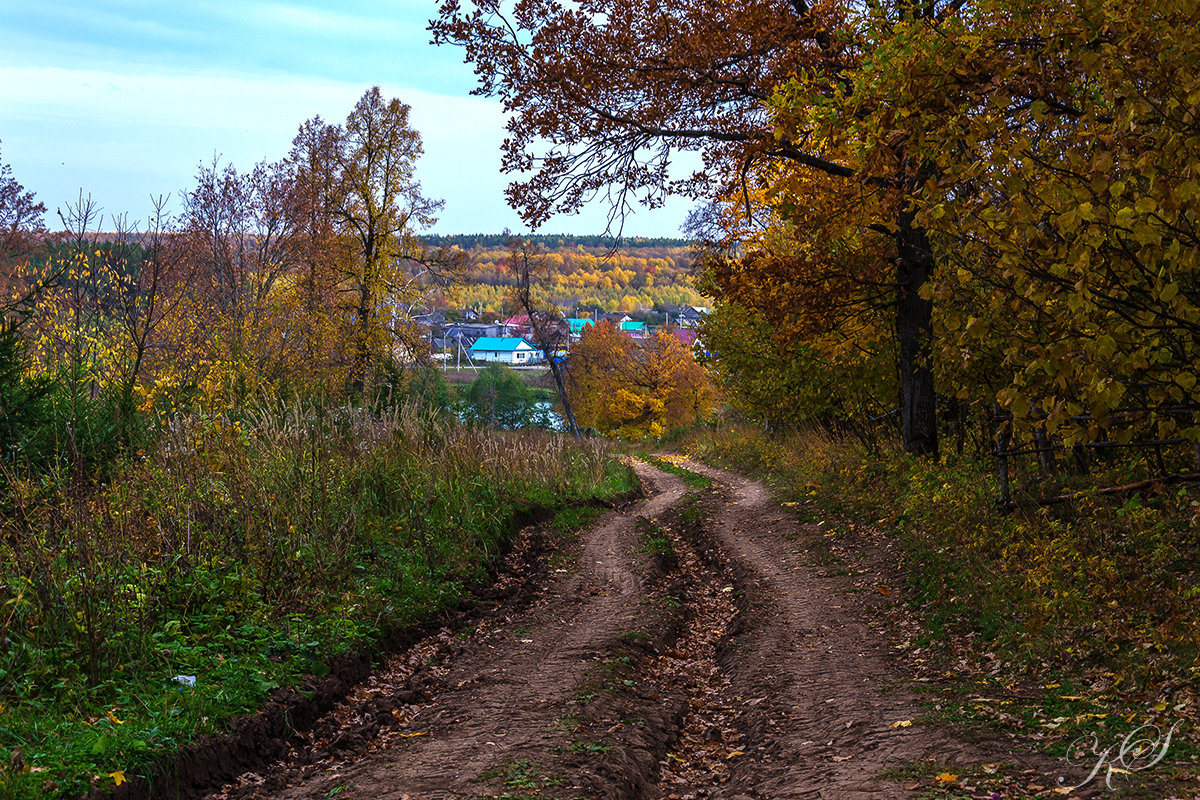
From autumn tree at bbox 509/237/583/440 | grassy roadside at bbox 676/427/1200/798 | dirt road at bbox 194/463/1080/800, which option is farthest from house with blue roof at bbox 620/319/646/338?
dirt road at bbox 194/463/1080/800

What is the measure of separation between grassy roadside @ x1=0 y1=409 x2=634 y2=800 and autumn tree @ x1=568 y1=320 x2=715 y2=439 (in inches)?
1781

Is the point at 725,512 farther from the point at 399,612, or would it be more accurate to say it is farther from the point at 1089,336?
the point at 1089,336

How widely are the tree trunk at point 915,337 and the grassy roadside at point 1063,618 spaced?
1862 millimetres

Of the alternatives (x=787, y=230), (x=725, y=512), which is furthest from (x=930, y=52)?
(x=787, y=230)

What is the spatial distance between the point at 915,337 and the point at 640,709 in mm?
8602

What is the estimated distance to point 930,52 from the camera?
6.32m

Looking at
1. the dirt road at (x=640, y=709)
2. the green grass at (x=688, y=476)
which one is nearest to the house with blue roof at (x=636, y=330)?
the green grass at (x=688, y=476)

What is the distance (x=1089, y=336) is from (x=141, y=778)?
5.73m

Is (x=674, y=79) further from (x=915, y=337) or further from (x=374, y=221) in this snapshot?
(x=374, y=221)

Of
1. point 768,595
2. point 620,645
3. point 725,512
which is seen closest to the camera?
point 620,645

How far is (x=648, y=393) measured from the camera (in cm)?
5825

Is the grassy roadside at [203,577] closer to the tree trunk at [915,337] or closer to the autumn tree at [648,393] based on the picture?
the tree trunk at [915,337]

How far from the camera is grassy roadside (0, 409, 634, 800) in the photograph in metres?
5.09

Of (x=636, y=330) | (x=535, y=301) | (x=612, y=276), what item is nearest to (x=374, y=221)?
(x=535, y=301)
